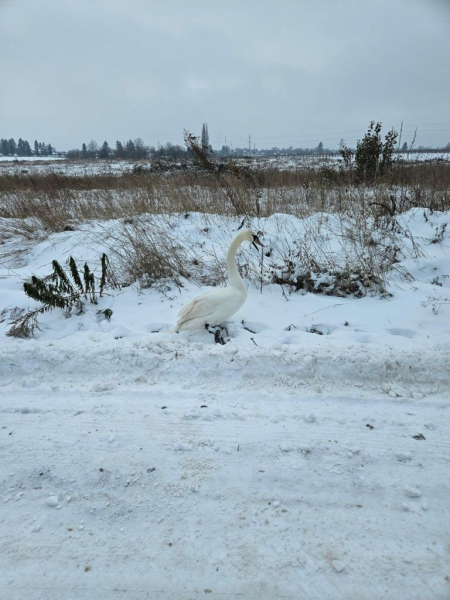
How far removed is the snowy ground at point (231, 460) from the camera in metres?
1.41

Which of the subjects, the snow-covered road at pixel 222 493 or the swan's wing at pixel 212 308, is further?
the swan's wing at pixel 212 308

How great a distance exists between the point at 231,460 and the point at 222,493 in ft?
0.71

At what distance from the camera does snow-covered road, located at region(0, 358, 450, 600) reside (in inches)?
54.5

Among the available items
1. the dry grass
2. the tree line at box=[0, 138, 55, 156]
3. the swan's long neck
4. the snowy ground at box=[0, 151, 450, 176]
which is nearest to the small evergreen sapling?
the dry grass

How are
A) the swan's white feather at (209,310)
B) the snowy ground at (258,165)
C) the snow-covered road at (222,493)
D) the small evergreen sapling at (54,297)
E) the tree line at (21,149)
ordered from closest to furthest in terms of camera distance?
the snow-covered road at (222,493), the swan's white feather at (209,310), the small evergreen sapling at (54,297), the snowy ground at (258,165), the tree line at (21,149)

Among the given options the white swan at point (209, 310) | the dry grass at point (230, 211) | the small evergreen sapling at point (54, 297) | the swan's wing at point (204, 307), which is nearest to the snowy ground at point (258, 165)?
the dry grass at point (230, 211)

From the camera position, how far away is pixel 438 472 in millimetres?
1816

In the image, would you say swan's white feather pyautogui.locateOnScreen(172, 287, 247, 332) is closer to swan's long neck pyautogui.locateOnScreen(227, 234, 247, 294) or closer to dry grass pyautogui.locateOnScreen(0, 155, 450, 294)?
swan's long neck pyautogui.locateOnScreen(227, 234, 247, 294)

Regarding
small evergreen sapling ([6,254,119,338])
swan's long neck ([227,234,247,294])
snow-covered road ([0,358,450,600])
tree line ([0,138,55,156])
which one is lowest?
snow-covered road ([0,358,450,600])

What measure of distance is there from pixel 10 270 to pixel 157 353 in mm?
3811

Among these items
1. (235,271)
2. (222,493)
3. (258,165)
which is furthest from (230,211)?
(258,165)

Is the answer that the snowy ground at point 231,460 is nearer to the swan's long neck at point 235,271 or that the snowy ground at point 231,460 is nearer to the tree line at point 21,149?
the swan's long neck at point 235,271

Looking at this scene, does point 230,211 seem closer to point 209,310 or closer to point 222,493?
point 209,310

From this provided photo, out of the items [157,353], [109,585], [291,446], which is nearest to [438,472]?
[291,446]
